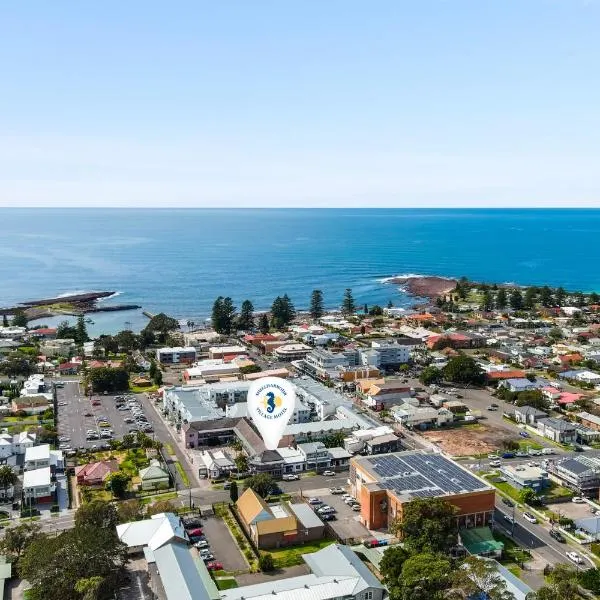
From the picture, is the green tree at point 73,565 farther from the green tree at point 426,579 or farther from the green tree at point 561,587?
the green tree at point 561,587

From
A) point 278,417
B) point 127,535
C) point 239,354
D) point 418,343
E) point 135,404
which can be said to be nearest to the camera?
point 127,535

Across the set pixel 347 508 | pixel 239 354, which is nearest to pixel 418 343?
pixel 239 354

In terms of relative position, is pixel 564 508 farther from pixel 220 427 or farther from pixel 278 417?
pixel 220 427

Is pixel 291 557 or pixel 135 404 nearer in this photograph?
pixel 291 557

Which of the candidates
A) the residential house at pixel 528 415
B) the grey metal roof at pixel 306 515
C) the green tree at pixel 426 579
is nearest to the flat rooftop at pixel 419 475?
the grey metal roof at pixel 306 515

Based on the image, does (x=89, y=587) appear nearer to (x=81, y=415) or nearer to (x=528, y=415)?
(x=81, y=415)

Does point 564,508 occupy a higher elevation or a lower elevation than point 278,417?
lower

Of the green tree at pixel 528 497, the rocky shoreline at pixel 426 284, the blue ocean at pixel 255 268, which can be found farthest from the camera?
the rocky shoreline at pixel 426 284
